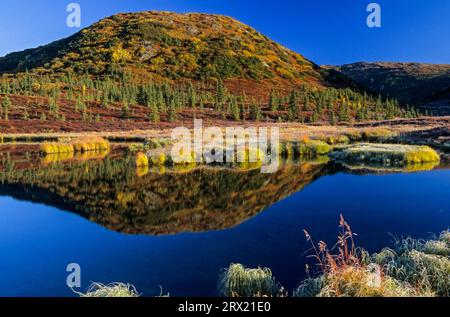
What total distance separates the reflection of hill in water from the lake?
0.07m

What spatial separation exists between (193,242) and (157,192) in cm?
993

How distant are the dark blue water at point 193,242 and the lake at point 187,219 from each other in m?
0.05

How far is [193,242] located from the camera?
16.9 meters

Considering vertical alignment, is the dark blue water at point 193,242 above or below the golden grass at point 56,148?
below

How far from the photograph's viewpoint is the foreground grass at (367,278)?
9500 millimetres

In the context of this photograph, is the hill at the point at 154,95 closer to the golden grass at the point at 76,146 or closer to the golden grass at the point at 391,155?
the golden grass at the point at 76,146

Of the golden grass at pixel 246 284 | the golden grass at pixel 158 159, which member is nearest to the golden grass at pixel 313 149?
the golden grass at pixel 158 159

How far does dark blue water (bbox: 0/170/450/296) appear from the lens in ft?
43.0

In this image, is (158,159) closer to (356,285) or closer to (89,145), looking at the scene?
(89,145)

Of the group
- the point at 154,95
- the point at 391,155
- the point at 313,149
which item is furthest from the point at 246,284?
the point at 154,95

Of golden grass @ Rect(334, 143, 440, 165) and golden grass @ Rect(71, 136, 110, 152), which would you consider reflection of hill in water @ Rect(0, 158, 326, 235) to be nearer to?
golden grass @ Rect(334, 143, 440, 165)
